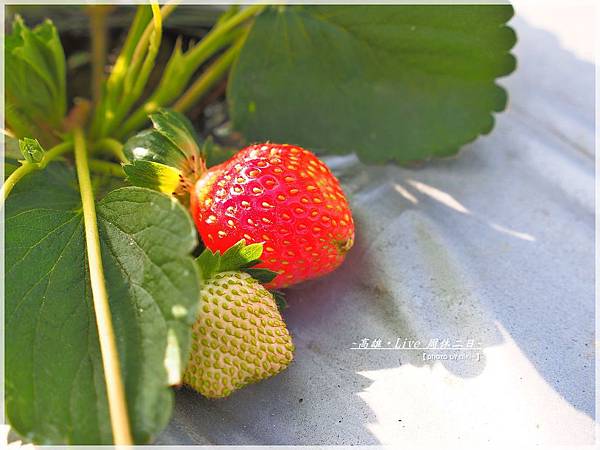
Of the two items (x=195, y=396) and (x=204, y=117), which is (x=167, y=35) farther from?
(x=195, y=396)

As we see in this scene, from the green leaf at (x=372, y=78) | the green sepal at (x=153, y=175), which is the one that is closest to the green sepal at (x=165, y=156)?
the green sepal at (x=153, y=175)

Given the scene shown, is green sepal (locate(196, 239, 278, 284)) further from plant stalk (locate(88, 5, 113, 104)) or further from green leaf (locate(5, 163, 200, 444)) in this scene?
plant stalk (locate(88, 5, 113, 104))

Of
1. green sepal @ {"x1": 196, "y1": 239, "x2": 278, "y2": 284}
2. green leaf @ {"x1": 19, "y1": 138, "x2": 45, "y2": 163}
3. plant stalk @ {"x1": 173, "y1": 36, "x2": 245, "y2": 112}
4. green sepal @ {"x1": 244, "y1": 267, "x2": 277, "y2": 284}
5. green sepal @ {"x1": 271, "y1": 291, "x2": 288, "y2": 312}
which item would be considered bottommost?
green sepal @ {"x1": 271, "y1": 291, "x2": 288, "y2": 312}

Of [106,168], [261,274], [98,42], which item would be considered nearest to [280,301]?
[261,274]

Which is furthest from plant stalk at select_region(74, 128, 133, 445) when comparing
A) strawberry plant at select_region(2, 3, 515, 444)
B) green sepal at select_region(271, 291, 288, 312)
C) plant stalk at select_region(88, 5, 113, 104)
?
plant stalk at select_region(88, 5, 113, 104)

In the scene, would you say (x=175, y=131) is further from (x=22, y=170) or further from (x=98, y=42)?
(x=98, y=42)

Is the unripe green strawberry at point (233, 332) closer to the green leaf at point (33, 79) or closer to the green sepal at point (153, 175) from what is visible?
the green sepal at point (153, 175)

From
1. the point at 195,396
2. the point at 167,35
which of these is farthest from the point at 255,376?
the point at 167,35
